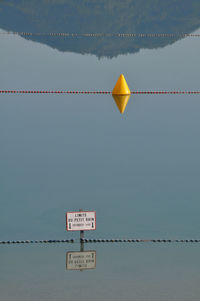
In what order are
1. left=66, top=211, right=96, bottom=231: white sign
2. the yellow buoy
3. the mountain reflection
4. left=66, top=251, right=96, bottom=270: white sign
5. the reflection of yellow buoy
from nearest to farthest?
left=66, top=251, right=96, bottom=270: white sign → left=66, top=211, right=96, bottom=231: white sign → the yellow buoy → the reflection of yellow buoy → the mountain reflection

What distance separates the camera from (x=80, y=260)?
35.9ft

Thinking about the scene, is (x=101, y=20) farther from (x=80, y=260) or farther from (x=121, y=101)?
(x=80, y=260)

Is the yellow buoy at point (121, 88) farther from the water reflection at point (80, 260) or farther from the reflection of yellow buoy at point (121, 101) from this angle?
the water reflection at point (80, 260)

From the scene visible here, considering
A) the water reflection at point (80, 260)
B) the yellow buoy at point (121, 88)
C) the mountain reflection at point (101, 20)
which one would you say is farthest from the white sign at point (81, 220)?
A: the mountain reflection at point (101, 20)

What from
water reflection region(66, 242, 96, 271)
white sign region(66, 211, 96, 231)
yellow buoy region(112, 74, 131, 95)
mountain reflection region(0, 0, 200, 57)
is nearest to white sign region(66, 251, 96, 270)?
water reflection region(66, 242, 96, 271)

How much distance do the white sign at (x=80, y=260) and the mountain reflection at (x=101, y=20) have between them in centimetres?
2396

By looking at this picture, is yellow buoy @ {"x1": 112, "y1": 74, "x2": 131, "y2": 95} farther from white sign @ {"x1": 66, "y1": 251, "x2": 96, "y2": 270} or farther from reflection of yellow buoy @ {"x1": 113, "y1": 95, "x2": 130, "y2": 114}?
white sign @ {"x1": 66, "y1": 251, "x2": 96, "y2": 270}

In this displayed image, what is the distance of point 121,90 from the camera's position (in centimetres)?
2067

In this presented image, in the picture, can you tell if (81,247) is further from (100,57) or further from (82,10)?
(82,10)

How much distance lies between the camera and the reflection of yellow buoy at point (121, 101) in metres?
20.7

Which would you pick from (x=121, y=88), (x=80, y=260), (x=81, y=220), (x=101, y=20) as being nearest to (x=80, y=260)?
(x=80, y=260)

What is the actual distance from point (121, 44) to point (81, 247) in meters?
29.7

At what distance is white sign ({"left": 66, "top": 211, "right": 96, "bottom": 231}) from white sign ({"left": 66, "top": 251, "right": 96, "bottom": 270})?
1.92 ft

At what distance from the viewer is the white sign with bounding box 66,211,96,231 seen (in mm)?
11398
